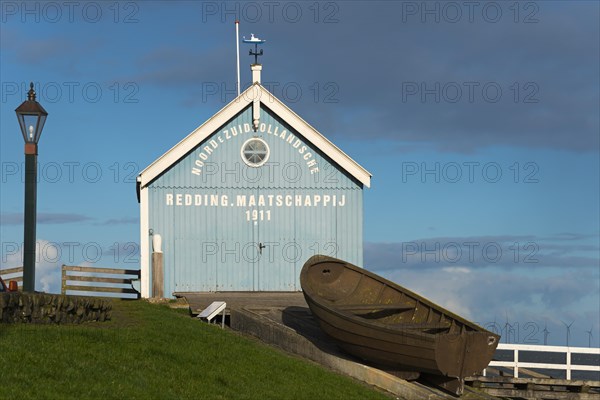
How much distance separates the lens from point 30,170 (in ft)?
64.0

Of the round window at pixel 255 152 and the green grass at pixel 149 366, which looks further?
the round window at pixel 255 152

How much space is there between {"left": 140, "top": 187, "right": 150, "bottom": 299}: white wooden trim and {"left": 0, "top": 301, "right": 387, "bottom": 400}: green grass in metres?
7.51

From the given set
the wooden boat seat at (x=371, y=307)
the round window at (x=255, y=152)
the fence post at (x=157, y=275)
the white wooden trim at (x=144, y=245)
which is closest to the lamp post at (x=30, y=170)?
the wooden boat seat at (x=371, y=307)

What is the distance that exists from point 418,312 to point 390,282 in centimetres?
128

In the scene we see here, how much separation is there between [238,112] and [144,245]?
5650mm

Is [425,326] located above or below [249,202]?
below

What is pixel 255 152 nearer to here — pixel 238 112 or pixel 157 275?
pixel 238 112

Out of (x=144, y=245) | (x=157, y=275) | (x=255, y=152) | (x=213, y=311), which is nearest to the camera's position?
(x=213, y=311)

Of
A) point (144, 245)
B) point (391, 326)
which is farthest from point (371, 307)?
point (144, 245)

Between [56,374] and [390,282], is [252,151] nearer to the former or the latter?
[390,282]

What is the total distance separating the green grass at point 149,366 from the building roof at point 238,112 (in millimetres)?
8789

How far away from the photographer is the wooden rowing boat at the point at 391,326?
21.4m

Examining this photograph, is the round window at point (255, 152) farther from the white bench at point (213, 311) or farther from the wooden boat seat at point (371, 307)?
the wooden boat seat at point (371, 307)

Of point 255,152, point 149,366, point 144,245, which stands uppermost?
point 255,152
